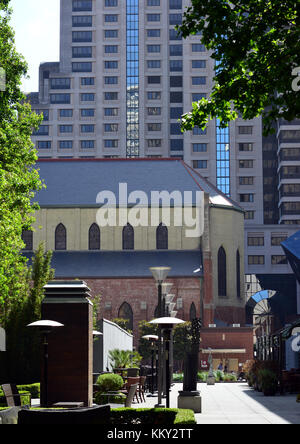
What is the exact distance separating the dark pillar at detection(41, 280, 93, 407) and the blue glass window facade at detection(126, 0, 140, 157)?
112495mm

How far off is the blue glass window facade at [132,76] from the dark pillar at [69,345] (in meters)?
112

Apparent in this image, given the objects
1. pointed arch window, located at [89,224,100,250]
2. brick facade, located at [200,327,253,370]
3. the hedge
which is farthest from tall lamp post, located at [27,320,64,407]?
pointed arch window, located at [89,224,100,250]

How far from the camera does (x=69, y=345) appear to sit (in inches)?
885

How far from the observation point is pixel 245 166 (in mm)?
130000

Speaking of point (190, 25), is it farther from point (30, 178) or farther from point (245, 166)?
point (245, 166)

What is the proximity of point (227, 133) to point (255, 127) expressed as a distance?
484 cm

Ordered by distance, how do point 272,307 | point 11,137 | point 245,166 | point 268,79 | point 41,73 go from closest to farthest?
point 268,79
point 11,137
point 272,307
point 245,166
point 41,73

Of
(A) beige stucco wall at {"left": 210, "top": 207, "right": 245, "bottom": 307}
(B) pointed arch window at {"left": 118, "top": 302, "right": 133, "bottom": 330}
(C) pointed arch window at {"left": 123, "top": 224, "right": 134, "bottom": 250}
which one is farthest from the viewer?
(C) pointed arch window at {"left": 123, "top": 224, "right": 134, "bottom": 250}

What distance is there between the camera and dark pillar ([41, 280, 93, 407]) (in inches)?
869

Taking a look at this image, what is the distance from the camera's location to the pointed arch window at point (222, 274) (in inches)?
3142

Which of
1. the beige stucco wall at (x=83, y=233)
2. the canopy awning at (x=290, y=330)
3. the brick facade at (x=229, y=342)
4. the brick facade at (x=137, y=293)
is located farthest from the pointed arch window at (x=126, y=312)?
the canopy awning at (x=290, y=330)

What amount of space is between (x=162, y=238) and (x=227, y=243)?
6.93 m

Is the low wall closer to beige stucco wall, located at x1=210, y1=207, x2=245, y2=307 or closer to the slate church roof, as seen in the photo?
beige stucco wall, located at x1=210, y1=207, x2=245, y2=307
